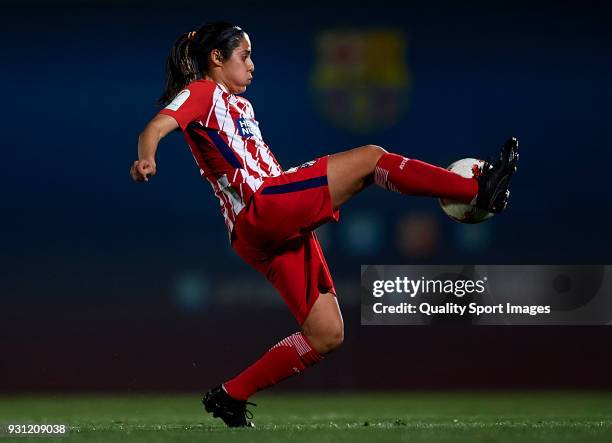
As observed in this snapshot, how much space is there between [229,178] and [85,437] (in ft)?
3.51

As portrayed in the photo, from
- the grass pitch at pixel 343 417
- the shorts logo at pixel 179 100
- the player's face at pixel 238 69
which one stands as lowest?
the grass pitch at pixel 343 417

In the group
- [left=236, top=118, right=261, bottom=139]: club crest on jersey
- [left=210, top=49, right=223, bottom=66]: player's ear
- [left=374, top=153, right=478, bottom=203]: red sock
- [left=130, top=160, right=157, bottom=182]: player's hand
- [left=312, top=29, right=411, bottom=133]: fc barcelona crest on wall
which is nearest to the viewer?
[left=130, top=160, right=157, bottom=182]: player's hand

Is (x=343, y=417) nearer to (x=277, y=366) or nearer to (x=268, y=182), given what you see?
(x=277, y=366)

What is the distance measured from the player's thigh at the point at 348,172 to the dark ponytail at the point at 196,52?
70 centimetres

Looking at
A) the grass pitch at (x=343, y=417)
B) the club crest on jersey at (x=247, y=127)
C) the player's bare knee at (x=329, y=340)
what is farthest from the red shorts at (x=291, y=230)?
the grass pitch at (x=343, y=417)

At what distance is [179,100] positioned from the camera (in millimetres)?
3709

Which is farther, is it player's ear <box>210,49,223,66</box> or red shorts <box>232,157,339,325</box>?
player's ear <box>210,49,223,66</box>

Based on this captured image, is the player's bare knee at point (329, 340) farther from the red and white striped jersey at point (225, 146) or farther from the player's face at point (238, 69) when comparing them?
the player's face at point (238, 69)

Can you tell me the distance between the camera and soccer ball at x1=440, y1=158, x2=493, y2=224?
363cm

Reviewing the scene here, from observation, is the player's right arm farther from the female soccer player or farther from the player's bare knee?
the player's bare knee

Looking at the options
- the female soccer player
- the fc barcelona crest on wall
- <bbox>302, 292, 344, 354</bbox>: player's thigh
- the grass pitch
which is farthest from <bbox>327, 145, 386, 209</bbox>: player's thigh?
the fc barcelona crest on wall

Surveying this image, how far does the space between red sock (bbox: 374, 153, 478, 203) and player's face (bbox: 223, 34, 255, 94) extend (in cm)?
76

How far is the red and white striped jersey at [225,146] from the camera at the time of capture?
3.76m

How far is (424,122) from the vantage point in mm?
6695
